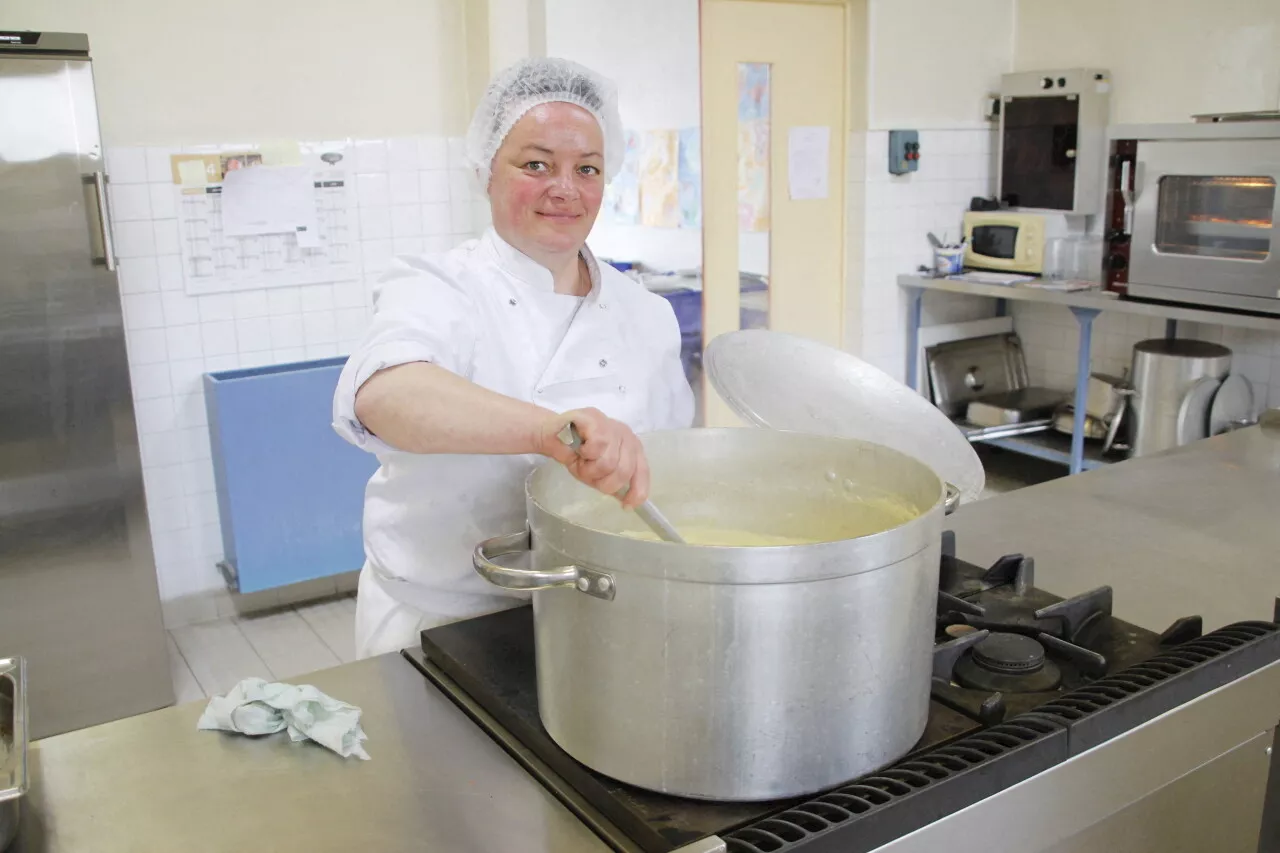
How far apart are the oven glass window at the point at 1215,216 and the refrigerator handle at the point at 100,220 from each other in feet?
11.2

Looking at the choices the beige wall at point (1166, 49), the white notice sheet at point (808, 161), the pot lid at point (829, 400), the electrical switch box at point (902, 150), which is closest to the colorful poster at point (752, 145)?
the white notice sheet at point (808, 161)

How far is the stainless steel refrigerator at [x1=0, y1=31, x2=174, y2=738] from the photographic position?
2695 millimetres

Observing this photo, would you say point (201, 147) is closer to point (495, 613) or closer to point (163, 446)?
point (163, 446)

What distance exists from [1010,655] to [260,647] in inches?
115

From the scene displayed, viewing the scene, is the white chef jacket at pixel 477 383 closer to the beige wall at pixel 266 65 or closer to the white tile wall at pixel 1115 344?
the beige wall at pixel 266 65

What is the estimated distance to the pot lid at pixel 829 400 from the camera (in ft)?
4.77

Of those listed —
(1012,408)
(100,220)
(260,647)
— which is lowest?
(260,647)

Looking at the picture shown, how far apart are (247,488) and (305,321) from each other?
628 millimetres

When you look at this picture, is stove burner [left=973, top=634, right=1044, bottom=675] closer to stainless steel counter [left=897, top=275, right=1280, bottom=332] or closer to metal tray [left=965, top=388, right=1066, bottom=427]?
stainless steel counter [left=897, top=275, right=1280, bottom=332]

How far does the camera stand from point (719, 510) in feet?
4.26

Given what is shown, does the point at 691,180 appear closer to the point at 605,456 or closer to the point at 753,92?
the point at 753,92

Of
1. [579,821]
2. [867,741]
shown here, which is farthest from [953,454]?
[579,821]

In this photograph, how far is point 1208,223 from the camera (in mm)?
3809

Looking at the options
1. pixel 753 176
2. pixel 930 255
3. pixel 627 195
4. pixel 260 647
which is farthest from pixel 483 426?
pixel 930 255
